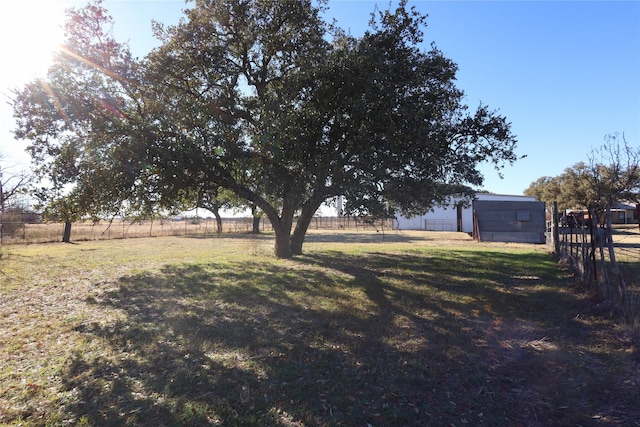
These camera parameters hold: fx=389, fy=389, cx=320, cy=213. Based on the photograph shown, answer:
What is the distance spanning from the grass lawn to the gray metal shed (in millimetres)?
23930

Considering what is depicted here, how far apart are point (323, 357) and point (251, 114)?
7978mm

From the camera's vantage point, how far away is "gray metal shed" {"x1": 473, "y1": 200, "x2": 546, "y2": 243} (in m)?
31.4

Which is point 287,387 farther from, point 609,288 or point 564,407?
point 609,288

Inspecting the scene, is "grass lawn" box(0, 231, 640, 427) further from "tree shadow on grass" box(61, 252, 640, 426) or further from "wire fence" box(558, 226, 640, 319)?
"wire fence" box(558, 226, 640, 319)

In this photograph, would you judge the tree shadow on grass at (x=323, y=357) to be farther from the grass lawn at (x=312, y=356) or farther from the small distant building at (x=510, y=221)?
the small distant building at (x=510, y=221)

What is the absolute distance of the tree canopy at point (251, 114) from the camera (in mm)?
8859

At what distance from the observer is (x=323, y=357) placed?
5.12 metres

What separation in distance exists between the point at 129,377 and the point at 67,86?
886 centimetres

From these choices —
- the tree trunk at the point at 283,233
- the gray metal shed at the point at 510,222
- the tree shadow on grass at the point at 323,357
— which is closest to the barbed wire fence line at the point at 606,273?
the tree shadow on grass at the point at 323,357

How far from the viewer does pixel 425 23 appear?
1129 centimetres

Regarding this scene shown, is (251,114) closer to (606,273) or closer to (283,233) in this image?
(283,233)

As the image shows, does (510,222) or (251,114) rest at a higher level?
(251,114)

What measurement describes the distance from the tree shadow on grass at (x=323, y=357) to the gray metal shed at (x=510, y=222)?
24.5m

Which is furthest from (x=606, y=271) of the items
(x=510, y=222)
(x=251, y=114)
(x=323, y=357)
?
(x=510, y=222)
